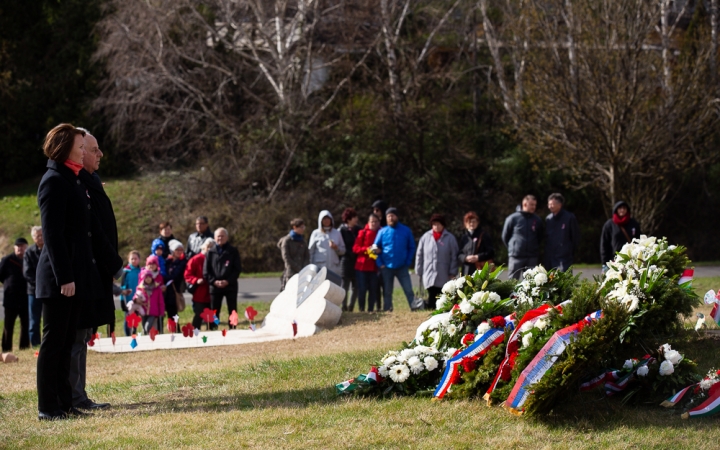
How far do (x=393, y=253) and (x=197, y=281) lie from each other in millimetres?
3302

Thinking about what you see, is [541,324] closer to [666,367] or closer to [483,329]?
[483,329]

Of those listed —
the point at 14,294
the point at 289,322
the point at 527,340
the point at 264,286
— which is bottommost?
the point at 264,286

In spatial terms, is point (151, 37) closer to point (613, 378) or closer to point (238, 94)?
point (238, 94)

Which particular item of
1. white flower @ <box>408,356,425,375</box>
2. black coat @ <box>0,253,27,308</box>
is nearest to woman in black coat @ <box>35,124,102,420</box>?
white flower @ <box>408,356,425,375</box>

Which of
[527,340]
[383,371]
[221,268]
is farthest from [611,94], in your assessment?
[527,340]

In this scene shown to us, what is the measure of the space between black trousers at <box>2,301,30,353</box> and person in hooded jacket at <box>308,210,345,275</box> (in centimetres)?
473

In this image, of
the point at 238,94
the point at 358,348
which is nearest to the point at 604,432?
the point at 358,348

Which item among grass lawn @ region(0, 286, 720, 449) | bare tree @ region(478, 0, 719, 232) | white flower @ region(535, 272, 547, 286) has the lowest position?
grass lawn @ region(0, 286, 720, 449)

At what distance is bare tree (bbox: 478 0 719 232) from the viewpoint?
70.9 ft

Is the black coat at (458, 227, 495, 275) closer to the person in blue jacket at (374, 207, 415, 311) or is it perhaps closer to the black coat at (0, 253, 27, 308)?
the person in blue jacket at (374, 207, 415, 311)

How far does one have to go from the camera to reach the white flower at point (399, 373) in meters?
6.41

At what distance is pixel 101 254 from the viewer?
21.2 ft

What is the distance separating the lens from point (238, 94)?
2947cm

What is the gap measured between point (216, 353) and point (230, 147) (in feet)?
63.9
